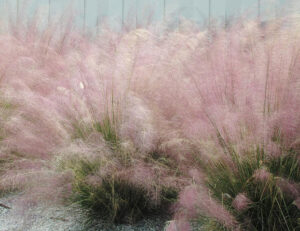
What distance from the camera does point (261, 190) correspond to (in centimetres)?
215

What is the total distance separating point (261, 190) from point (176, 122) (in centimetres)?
71

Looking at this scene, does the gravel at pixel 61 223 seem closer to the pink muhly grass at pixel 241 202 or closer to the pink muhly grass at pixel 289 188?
the pink muhly grass at pixel 241 202

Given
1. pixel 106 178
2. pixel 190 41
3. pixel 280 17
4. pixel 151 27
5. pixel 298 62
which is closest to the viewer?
pixel 298 62

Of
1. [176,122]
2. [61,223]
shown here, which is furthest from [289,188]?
[61,223]

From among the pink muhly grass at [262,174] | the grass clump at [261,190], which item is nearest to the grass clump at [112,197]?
the grass clump at [261,190]

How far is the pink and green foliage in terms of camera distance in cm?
217

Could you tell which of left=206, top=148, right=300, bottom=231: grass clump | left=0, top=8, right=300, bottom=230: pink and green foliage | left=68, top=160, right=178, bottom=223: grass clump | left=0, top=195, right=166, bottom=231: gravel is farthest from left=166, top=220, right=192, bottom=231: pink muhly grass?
left=0, top=195, right=166, bottom=231: gravel

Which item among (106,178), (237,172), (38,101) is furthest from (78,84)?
(237,172)

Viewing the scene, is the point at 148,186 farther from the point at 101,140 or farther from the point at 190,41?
the point at 190,41

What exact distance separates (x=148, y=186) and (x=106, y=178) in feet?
0.83

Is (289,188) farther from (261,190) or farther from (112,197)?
(112,197)

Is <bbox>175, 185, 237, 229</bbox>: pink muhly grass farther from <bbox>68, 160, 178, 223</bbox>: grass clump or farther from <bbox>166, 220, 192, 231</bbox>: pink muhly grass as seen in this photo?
<bbox>68, 160, 178, 223</bbox>: grass clump

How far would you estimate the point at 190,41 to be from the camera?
3.09m

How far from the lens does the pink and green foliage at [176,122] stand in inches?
85.4
